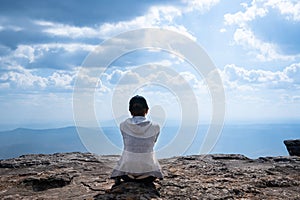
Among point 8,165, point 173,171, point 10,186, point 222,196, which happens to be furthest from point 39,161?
point 222,196

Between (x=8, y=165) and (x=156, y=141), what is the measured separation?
697 centimetres

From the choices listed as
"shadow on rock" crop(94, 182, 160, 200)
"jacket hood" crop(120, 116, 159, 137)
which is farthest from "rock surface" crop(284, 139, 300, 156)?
"jacket hood" crop(120, 116, 159, 137)

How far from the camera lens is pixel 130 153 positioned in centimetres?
716

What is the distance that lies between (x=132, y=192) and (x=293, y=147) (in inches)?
432

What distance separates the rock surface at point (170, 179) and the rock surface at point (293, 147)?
334cm

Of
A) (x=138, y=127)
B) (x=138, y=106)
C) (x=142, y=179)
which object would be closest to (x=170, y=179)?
(x=142, y=179)

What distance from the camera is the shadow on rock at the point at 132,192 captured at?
249 inches

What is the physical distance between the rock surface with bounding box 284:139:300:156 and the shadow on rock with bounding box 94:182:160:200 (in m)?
9.89

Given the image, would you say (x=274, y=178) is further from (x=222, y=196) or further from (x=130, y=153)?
(x=130, y=153)

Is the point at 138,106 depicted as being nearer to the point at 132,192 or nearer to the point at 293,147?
the point at 132,192

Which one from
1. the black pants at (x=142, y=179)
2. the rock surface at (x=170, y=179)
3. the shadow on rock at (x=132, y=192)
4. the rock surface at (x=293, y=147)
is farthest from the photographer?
the rock surface at (x=293, y=147)

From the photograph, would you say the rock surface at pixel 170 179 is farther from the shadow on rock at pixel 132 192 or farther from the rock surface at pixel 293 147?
the rock surface at pixel 293 147

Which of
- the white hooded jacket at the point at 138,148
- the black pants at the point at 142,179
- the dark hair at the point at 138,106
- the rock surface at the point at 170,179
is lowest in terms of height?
the rock surface at the point at 170,179

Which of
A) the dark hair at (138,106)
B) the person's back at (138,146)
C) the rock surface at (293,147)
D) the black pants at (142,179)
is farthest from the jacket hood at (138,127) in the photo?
the rock surface at (293,147)
